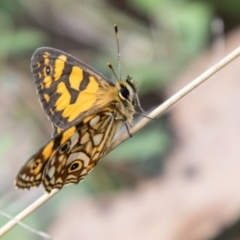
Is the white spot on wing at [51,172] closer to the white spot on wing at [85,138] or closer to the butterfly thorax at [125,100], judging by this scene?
the white spot on wing at [85,138]

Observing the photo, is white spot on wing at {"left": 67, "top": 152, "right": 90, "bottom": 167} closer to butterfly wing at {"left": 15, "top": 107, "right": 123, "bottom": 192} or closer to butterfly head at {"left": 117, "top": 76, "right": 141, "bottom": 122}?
butterfly wing at {"left": 15, "top": 107, "right": 123, "bottom": 192}

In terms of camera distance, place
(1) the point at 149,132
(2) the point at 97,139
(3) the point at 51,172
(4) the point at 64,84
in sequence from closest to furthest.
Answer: (3) the point at 51,172 → (2) the point at 97,139 → (4) the point at 64,84 → (1) the point at 149,132

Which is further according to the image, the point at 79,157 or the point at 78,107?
the point at 78,107

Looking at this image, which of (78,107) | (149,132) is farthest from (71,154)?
(149,132)

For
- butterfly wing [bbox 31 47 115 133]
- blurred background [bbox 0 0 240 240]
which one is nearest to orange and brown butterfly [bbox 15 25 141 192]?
butterfly wing [bbox 31 47 115 133]

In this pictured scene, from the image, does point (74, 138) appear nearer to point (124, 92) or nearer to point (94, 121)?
point (94, 121)

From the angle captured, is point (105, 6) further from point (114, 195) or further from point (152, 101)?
point (114, 195)

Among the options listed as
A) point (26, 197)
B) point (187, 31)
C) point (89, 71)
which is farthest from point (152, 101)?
point (89, 71)
